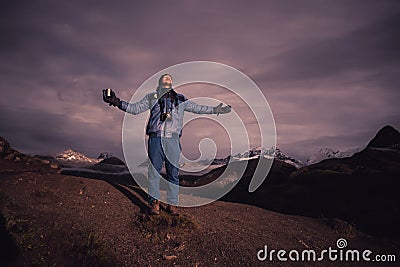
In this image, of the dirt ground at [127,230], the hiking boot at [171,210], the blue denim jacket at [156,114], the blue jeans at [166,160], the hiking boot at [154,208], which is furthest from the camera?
the blue denim jacket at [156,114]

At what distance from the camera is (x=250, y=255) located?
22.1ft

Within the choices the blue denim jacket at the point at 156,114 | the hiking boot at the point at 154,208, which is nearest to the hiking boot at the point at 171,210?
the hiking boot at the point at 154,208

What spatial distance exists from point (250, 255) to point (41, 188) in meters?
7.43

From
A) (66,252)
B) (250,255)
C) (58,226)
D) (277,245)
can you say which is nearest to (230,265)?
(250,255)

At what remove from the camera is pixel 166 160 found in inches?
342

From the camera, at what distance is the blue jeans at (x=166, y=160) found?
8.39m

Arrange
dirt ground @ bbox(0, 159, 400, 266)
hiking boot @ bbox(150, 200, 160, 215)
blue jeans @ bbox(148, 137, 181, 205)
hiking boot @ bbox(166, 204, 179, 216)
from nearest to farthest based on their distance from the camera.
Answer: dirt ground @ bbox(0, 159, 400, 266)
hiking boot @ bbox(150, 200, 160, 215)
hiking boot @ bbox(166, 204, 179, 216)
blue jeans @ bbox(148, 137, 181, 205)

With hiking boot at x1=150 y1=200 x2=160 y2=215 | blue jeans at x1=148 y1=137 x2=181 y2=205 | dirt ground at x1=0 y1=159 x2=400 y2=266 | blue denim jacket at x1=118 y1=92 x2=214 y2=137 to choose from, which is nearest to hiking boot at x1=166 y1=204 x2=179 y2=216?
blue jeans at x1=148 y1=137 x2=181 y2=205

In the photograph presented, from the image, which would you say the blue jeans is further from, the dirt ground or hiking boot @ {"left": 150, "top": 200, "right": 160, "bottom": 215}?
the dirt ground

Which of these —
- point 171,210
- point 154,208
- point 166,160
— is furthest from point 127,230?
point 166,160

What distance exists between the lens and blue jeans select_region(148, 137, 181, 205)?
8.39 meters

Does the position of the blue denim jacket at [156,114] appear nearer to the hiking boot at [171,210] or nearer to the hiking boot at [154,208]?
the hiking boot at [154,208]

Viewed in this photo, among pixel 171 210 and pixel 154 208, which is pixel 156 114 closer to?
pixel 154 208

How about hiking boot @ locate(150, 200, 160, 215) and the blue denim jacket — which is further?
the blue denim jacket
